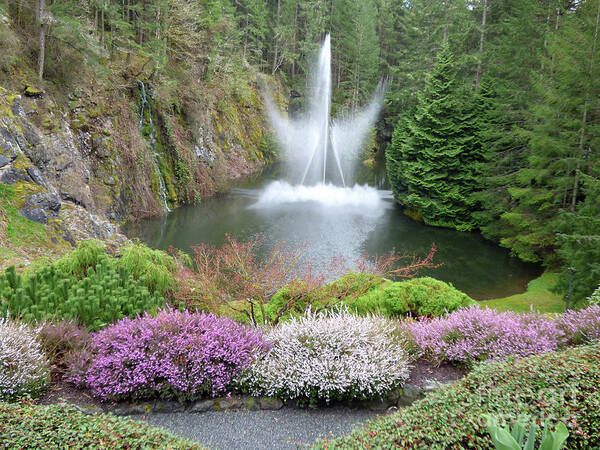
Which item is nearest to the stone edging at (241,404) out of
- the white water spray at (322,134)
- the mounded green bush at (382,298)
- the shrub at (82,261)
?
the mounded green bush at (382,298)

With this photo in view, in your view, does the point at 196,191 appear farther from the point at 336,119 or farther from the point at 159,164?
the point at 336,119

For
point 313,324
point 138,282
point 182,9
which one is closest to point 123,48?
point 182,9

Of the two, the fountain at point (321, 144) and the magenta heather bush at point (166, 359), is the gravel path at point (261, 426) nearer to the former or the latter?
the magenta heather bush at point (166, 359)

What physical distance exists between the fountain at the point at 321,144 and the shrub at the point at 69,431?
1933cm

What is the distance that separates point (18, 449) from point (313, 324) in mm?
2795

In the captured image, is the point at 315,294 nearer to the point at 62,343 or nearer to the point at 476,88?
the point at 62,343

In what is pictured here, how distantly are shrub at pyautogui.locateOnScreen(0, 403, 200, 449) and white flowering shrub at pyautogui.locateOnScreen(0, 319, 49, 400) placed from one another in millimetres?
720

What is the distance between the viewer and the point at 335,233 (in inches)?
653

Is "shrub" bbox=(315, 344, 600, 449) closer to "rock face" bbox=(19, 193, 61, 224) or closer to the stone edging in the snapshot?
the stone edging

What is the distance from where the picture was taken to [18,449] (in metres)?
2.34

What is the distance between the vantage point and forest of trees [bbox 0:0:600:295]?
11.6 meters

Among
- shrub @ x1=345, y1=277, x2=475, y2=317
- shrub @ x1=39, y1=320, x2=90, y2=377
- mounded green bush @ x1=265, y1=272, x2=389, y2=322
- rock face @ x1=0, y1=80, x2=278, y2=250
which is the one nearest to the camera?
shrub @ x1=39, y1=320, x2=90, y2=377

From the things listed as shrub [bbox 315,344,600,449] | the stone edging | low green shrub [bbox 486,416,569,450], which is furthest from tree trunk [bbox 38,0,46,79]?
low green shrub [bbox 486,416,569,450]

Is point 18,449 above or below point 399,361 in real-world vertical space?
above
